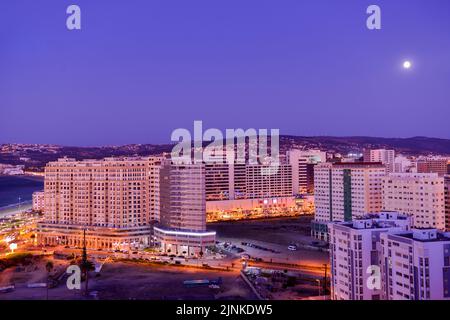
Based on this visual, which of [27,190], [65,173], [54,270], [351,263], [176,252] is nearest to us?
[351,263]

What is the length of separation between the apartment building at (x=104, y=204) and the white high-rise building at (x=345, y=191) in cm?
338

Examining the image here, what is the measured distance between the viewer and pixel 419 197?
8.53 metres

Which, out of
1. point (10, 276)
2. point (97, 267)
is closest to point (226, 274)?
point (97, 267)

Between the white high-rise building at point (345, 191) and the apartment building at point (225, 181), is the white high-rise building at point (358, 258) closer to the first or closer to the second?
the white high-rise building at point (345, 191)

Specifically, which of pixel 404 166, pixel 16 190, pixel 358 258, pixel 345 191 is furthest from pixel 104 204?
pixel 16 190

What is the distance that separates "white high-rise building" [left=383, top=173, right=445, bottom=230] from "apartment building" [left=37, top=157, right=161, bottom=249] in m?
4.39

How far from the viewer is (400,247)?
3.95 meters

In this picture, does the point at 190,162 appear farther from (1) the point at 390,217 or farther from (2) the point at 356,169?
(1) the point at 390,217

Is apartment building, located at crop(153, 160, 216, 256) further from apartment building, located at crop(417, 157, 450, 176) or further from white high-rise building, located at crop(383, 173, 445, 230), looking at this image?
apartment building, located at crop(417, 157, 450, 176)

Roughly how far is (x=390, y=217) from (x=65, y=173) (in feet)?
23.7

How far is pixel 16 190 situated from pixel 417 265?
23.5m

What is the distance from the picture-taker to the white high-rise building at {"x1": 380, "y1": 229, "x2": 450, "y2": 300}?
3650mm

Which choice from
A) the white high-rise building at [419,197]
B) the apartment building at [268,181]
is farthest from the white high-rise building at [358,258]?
the apartment building at [268,181]

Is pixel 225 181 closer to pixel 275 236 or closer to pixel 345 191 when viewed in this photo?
pixel 275 236
